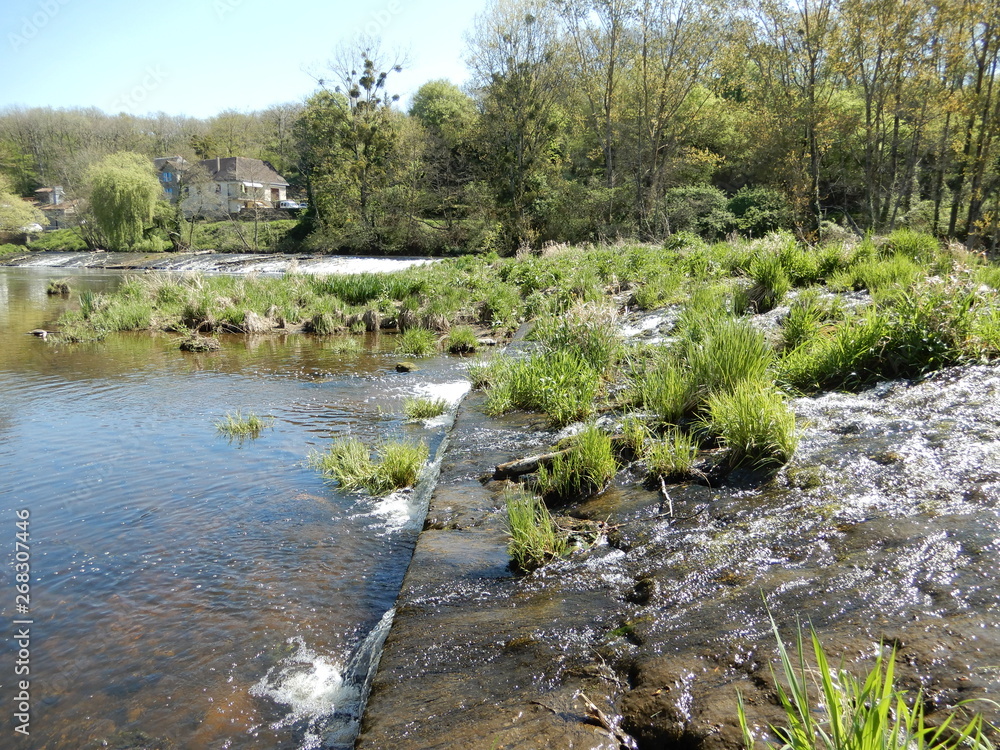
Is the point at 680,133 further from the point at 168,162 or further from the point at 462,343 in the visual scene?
the point at 168,162

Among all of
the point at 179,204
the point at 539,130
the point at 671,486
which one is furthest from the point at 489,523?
the point at 179,204

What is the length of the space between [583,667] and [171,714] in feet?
7.48

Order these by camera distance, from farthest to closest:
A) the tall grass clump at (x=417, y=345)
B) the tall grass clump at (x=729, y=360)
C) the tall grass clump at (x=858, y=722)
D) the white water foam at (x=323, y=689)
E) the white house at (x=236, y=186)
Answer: the white house at (x=236, y=186) < the tall grass clump at (x=417, y=345) < the tall grass clump at (x=729, y=360) < the white water foam at (x=323, y=689) < the tall grass clump at (x=858, y=722)

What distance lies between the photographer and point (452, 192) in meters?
41.2

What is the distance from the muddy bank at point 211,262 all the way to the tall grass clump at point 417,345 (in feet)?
29.6

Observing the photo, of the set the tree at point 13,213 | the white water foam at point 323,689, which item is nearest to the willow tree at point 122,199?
the tree at point 13,213

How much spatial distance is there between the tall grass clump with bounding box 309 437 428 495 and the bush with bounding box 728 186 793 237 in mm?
19614

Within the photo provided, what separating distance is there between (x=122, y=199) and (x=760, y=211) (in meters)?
48.2

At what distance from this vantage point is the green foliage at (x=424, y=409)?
8.49 m

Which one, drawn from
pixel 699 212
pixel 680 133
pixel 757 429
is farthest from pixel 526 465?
pixel 680 133

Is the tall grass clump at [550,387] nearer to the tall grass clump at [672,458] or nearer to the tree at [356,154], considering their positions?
the tall grass clump at [672,458]

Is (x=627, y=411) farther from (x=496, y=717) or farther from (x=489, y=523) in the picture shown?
(x=496, y=717)

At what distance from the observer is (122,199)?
160 ft

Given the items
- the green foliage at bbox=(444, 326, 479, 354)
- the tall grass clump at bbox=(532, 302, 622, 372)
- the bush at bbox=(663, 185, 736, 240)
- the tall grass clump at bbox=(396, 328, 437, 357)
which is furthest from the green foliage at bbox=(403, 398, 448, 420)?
the bush at bbox=(663, 185, 736, 240)
